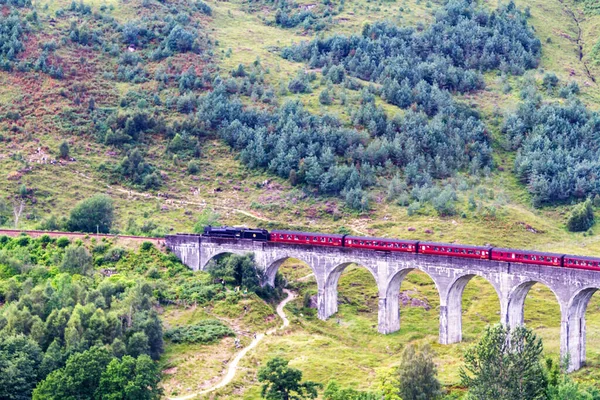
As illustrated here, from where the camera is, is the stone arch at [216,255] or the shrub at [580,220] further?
the shrub at [580,220]

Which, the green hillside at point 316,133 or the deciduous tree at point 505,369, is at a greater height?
the green hillside at point 316,133

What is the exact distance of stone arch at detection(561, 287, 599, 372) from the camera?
71.7 meters

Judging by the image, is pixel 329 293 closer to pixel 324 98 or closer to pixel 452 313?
pixel 452 313

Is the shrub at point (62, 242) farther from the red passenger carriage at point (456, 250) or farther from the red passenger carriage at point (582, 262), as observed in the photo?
the red passenger carriage at point (582, 262)

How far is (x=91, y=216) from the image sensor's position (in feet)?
345

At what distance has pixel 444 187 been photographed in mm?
120750

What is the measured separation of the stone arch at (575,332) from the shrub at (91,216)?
55865 millimetres

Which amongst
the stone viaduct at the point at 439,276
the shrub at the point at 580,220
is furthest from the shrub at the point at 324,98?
the stone viaduct at the point at 439,276

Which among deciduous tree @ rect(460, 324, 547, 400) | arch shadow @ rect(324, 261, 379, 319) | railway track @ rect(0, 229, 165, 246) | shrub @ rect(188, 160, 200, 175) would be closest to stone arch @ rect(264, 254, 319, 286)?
arch shadow @ rect(324, 261, 379, 319)

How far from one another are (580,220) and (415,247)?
3884cm

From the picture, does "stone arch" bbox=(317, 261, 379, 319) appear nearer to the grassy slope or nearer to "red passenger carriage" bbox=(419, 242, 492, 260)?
the grassy slope

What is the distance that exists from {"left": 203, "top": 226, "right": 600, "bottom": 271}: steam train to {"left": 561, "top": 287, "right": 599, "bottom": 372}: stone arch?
261 centimetres

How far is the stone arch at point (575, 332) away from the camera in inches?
2822

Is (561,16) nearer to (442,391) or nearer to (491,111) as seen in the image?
(491,111)
